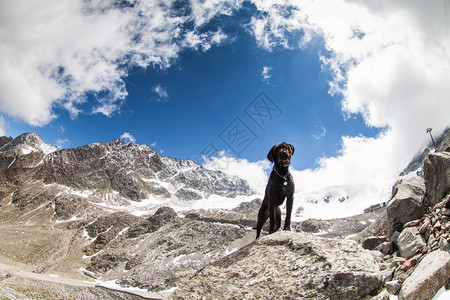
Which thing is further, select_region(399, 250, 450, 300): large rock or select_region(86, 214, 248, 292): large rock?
select_region(86, 214, 248, 292): large rock

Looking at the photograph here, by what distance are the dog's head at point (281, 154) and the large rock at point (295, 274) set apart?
6.40ft

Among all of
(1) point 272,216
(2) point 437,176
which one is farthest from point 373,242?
(1) point 272,216

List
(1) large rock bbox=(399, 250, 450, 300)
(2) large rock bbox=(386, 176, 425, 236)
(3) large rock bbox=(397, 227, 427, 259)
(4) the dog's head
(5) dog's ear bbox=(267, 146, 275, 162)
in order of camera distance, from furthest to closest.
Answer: (2) large rock bbox=(386, 176, 425, 236), (3) large rock bbox=(397, 227, 427, 259), (5) dog's ear bbox=(267, 146, 275, 162), (4) the dog's head, (1) large rock bbox=(399, 250, 450, 300)

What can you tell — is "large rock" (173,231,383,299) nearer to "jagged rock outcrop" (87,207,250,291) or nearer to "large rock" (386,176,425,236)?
"large rock" (386,176,425,236)

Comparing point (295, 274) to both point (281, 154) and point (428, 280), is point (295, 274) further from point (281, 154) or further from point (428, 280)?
point (428, 280)

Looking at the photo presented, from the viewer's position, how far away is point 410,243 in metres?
8.55

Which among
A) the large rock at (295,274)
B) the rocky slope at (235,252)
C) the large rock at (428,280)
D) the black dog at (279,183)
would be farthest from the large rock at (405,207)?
the large rock at (295,274)

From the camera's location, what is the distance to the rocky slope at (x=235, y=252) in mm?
4316

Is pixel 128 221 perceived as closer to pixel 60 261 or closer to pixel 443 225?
pixel 60 261

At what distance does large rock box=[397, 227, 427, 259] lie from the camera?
8078mm

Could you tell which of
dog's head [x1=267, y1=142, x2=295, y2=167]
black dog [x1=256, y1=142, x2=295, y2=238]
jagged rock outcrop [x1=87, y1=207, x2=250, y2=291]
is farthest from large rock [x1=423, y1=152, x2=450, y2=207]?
jagged rock outcrop [x1=87, y1=207, x2=250, y2=291]

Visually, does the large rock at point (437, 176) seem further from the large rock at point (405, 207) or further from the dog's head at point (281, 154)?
the dog's head at point (281, 154)

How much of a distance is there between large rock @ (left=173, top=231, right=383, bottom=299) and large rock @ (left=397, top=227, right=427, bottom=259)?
506 cm

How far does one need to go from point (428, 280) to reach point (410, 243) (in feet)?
11.7
